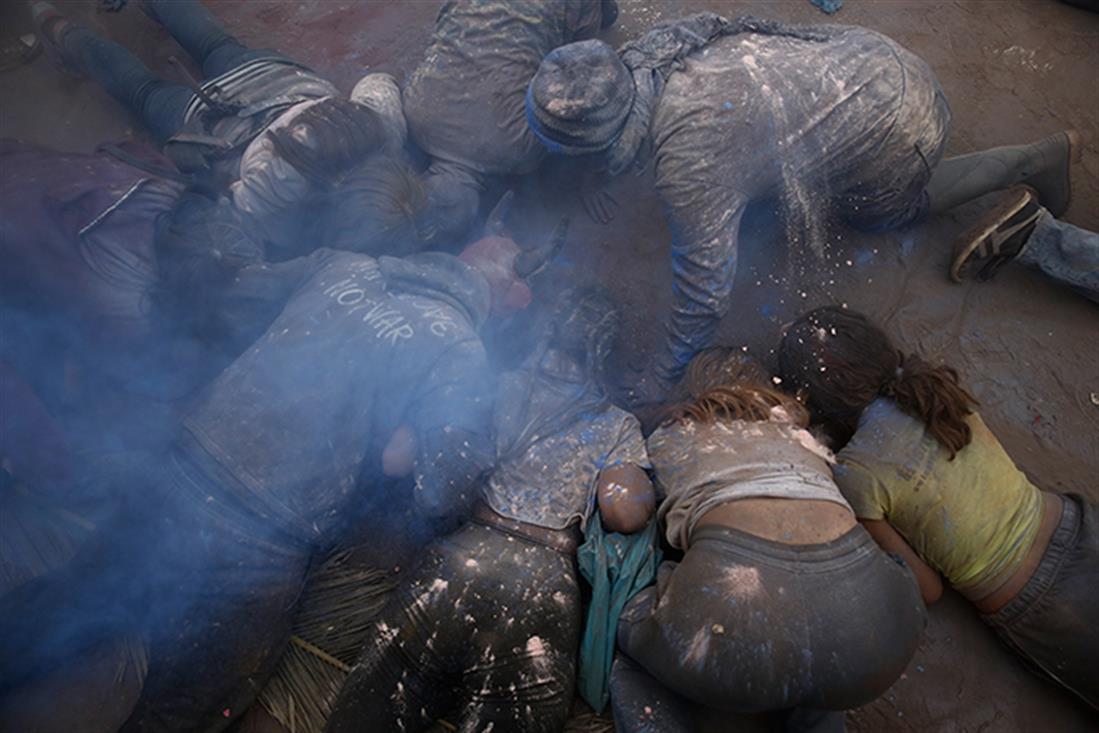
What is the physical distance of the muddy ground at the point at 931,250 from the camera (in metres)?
2.58

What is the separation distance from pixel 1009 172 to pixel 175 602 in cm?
383

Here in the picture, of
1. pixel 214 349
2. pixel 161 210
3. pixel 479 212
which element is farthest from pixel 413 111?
pixel 214 349

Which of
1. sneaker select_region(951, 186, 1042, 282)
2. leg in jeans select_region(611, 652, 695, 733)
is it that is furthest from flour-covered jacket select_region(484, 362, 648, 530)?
sneaker select_region(951, 186, 1042, 282)

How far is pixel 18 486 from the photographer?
2289 millimetres

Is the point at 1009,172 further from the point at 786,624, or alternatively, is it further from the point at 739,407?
the point at 786,624

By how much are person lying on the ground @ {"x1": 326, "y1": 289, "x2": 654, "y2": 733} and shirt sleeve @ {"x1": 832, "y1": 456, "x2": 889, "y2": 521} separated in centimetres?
66

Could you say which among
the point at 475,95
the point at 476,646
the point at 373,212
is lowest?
the point at 476,646

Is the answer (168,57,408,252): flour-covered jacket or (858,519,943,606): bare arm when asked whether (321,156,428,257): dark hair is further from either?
(858,519,943,606): bare arm

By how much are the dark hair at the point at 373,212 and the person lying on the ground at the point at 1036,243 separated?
246 centimetres

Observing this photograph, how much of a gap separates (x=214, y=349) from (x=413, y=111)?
1471 millimetres

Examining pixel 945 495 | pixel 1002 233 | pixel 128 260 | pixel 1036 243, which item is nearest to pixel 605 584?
pixel 945 495

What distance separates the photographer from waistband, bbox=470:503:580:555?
234cm

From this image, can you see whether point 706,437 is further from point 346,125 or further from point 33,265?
point 33,265

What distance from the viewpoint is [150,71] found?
3.96m
